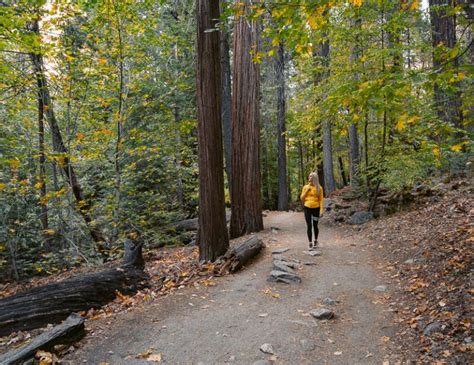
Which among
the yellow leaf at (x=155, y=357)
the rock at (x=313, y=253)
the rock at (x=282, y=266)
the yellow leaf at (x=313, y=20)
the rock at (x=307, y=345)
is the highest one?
the yellow leaf at (x=313, y=20)

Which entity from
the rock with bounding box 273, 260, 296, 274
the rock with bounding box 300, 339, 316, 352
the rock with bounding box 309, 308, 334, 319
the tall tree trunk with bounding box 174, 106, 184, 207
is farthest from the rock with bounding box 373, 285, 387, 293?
the tall tree trunk with bounding box 174, 106, 184, 207

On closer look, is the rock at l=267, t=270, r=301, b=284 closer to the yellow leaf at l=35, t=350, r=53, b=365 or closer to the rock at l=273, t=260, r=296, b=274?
the rock at l=273, t=260, r=296, b=274

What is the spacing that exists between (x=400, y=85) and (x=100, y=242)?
903cm

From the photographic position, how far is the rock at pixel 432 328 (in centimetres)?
348

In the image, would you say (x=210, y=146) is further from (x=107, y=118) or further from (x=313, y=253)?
(x=107, y=118)

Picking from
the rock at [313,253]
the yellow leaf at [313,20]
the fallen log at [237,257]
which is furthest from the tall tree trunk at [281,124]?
the yellow leaf at [313,20]

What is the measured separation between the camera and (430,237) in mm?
6234

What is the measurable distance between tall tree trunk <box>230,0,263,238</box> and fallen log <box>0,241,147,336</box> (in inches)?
166

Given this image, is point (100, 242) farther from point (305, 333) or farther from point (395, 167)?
point (395, 167)

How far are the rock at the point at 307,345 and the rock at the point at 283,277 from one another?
1896 millimetres

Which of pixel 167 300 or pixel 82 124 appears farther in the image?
pixel 82 124

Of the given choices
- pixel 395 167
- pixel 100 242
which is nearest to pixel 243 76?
pixel 395 167

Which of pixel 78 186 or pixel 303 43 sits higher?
pixel 303 43

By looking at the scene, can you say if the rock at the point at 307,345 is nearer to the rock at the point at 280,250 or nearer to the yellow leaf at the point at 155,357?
the yellow leaf at the point at 155,357
